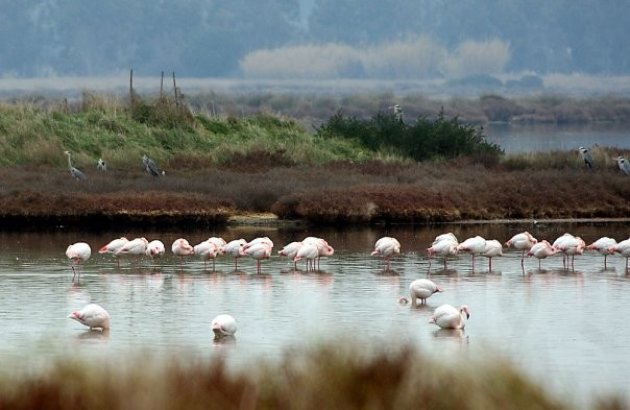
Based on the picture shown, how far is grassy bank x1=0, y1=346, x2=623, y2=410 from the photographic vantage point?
9164 millimetres

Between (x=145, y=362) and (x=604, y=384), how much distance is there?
406 centimetres

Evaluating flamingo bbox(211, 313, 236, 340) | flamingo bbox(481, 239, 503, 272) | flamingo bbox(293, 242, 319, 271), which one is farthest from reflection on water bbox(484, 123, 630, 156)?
flamingo bbox(211, 313, 236, 340)

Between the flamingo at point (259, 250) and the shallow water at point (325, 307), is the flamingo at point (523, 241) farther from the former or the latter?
the flamingo at point (259, 250)

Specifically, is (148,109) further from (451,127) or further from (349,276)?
(349,276)

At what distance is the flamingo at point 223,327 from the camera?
46.8ft

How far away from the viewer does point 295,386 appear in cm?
952

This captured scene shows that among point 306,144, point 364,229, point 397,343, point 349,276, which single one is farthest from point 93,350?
point 306,144

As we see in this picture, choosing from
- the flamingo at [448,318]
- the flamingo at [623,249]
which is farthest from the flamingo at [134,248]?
the flamingo at [623,249]

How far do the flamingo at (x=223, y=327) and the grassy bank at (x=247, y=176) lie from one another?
10774 mm

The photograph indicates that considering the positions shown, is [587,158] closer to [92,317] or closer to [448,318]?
[448,318]

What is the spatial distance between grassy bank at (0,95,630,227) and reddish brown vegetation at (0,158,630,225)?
0.07ft

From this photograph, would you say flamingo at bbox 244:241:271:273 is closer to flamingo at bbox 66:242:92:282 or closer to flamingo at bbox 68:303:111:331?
flamingo at bbox 66:242:92:282

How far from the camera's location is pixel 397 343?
36.8 feet

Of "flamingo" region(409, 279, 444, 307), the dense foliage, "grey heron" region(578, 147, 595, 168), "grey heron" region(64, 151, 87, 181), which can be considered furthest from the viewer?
the dense foliage
